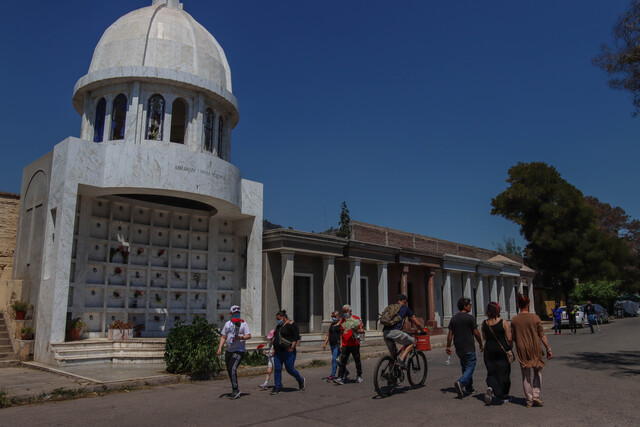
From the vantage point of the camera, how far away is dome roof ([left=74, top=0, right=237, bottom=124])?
1539 centimetres

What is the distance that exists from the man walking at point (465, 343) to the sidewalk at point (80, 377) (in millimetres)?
5680

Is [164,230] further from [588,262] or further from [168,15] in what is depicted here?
[588,262]

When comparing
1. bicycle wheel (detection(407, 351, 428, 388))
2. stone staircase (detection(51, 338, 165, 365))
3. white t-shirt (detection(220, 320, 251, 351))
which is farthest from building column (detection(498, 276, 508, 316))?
white t-shirt (detection(220, 320, 251, 351))

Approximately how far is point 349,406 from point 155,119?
11232mm

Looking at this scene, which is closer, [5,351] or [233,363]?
[233,363]

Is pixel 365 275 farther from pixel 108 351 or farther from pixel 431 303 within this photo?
pixel 108 351

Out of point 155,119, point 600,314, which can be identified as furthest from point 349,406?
point 600,314

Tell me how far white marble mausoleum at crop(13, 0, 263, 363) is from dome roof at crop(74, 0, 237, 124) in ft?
0.14

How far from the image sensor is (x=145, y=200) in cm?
1634

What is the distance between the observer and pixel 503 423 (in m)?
6.42

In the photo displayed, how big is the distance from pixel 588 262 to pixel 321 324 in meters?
28.9

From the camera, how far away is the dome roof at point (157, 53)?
15.4 m

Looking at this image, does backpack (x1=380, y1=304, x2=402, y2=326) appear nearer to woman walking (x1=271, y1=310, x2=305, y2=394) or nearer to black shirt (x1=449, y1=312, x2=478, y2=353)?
black shirt (x1=449, y1=312, x2=478, y2=353)

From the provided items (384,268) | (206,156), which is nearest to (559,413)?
(206,156)
